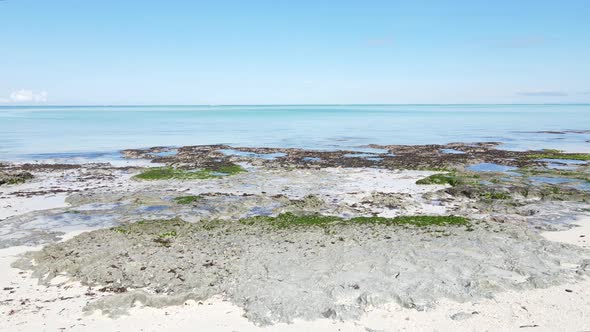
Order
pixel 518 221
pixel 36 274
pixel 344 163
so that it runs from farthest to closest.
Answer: pixel 344 163 → pixel 518 221 → pixel 36 274

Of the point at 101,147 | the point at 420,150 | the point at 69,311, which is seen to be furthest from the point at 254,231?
the point at 101,147

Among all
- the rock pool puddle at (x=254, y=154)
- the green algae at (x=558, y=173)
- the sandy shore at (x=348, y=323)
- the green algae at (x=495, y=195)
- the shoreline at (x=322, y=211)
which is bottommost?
the sandy shore at (x=348, y=323)

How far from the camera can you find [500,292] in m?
10.0

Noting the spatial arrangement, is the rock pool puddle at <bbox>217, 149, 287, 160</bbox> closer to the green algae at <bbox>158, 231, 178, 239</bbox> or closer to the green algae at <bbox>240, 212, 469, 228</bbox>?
the green algae at <bbox>240, 212, 469, 228</bbox>

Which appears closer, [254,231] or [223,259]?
[223,259]

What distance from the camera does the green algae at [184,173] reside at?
26188 mm

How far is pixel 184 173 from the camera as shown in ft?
90.0

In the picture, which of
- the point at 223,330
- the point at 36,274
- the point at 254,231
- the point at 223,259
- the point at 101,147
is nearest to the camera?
the point at 223,330

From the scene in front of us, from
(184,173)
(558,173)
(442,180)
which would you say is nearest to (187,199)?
(184,173)

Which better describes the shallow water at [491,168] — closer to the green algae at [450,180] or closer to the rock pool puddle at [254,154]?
the green algae at [450,180]

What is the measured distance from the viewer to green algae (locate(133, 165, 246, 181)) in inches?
1031

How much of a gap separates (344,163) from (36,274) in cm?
2304

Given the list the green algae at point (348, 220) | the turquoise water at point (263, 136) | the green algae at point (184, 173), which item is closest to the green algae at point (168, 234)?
the green algae at point (348, 220)

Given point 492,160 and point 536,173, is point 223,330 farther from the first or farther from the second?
point 492,160
